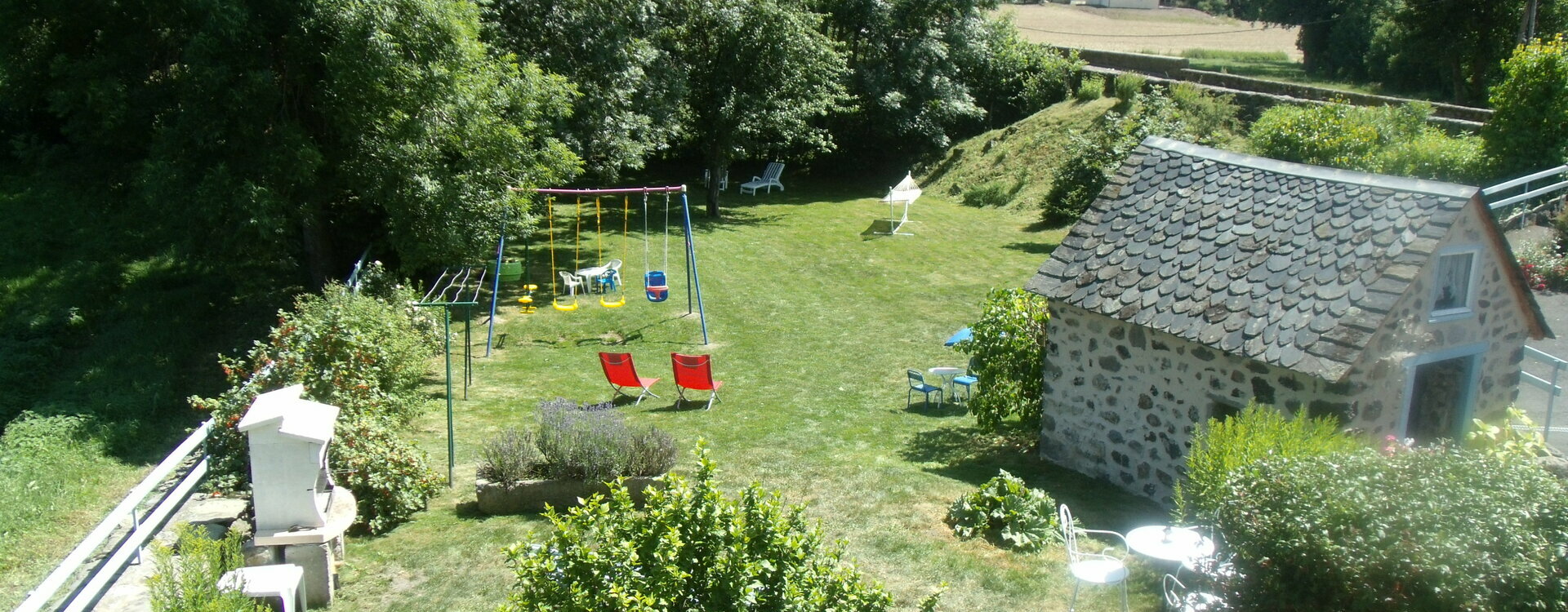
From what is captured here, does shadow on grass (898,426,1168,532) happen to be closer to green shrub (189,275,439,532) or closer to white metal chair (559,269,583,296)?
green shrub (189,275,439,532)

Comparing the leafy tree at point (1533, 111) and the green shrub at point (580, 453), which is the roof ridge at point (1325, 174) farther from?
the leafy tree at point (1533, 111)

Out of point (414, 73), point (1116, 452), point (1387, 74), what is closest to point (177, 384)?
point (414, 73)

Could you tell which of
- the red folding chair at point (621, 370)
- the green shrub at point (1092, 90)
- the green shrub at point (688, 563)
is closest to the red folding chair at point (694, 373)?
the red folding chair at point (621, 370)

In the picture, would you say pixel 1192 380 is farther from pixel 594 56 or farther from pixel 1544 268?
pixel 594 56

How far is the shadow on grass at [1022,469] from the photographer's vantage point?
9438mm

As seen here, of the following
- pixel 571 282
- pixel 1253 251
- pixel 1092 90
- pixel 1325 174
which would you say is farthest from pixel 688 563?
pixel 1092 90

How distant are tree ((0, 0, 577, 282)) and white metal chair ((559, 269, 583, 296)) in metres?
2.05

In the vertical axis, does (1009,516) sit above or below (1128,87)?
below

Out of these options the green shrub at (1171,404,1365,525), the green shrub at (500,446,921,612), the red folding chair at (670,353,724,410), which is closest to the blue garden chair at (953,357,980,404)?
the red folding chair at (670,353,724,410)

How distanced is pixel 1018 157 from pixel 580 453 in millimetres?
24639

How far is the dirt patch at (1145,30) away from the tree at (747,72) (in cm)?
2424

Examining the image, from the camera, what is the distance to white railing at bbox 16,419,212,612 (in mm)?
5934

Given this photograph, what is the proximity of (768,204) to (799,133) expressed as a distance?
337cm

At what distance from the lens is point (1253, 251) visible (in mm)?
9359
